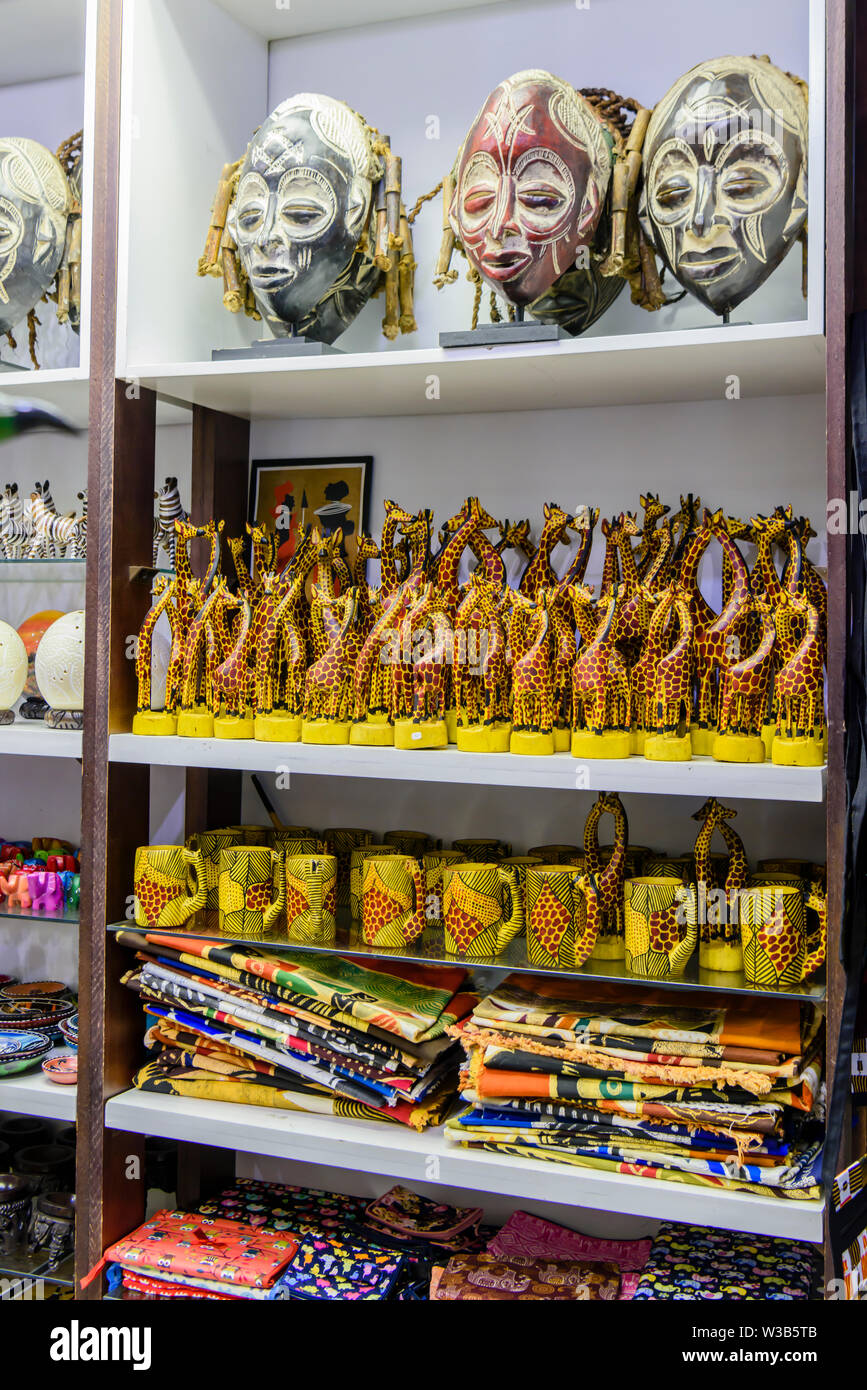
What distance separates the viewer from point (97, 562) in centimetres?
193

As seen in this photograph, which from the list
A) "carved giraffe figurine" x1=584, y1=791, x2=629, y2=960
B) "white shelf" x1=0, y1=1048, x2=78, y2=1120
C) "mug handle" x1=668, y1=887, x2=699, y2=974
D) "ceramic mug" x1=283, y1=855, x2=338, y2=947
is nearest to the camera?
"mug handle" x1=668, y1=887, x2=699, y2=974

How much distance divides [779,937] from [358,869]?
28.2 inches

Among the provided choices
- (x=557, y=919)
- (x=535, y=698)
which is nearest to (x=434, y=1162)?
(x=557, y=919)

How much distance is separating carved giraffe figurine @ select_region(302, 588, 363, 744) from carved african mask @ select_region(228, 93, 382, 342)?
1.74 ft

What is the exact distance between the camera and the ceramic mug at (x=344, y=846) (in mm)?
2113

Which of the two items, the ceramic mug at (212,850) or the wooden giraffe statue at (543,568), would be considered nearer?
the wooden giraffe statue at (543,568)

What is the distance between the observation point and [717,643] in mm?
1658

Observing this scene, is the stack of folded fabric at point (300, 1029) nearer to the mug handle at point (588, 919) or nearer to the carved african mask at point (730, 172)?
the mug handle at point (588, 919)

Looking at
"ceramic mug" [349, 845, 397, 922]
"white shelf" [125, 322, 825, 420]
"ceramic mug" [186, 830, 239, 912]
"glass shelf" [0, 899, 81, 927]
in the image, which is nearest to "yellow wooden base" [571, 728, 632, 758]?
"ceramic mug" [349, 845, 397, 922]

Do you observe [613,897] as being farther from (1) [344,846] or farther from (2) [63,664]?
(2) [63,664]

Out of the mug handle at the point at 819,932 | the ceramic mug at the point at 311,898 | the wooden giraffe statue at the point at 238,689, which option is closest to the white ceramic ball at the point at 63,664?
the wooden giraffe statue at the point at 238,689

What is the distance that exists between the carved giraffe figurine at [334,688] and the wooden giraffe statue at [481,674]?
181mm

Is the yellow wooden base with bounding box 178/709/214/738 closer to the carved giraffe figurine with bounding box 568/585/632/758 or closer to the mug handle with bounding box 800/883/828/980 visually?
the carved giraffe figurine with bounding box 568/585/632/758

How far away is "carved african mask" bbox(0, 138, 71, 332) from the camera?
2.04m
